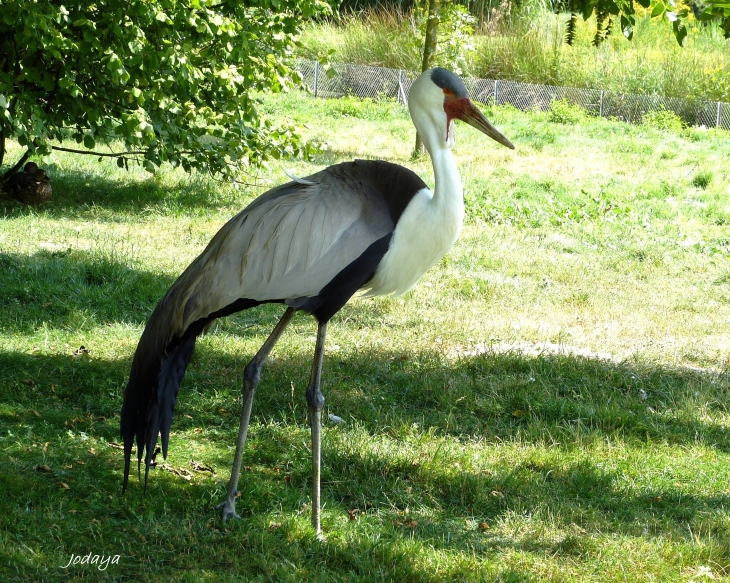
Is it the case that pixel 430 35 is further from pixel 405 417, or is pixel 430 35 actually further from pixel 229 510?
pixel 229 510

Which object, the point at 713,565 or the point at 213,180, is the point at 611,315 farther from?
the point at 213,180

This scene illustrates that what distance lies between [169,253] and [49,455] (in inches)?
148

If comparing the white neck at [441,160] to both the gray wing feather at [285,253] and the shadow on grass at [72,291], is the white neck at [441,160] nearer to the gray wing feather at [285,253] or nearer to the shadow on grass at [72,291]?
the gray wing feather at [285,253]

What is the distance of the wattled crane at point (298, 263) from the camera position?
388 centimetres

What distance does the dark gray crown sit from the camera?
165 inches

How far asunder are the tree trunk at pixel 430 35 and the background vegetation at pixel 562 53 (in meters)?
5.38

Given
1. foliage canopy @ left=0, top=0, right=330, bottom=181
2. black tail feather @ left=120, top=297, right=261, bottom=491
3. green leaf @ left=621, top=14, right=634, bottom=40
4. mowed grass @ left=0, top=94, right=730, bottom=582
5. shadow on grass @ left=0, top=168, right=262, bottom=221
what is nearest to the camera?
mowed grass @ left=0, top=94, right=730, bottom=582

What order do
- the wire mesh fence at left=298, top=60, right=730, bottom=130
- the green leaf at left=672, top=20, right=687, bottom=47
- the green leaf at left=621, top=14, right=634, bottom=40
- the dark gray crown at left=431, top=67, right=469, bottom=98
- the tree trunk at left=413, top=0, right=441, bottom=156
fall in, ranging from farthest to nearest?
the wire mesh fence at left=298, top=60, right=730, bottom=130
the tree trunk at left=413, top=0, right=441, bottom=156
the green leaf at left=621, top=14, right=634, bottom=40
the green leaf at left=672, top=20, right=687, bottom=47
the dark gray crown at left=431, top=67, right=469, bottom=98

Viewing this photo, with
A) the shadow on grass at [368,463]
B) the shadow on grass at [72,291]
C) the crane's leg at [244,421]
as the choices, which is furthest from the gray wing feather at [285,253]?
the shadow on grass at [72,291]

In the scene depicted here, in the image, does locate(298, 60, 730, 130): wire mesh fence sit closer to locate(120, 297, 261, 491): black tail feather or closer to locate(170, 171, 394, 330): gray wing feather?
locate(170, 171, 394, 330): gray wing feather

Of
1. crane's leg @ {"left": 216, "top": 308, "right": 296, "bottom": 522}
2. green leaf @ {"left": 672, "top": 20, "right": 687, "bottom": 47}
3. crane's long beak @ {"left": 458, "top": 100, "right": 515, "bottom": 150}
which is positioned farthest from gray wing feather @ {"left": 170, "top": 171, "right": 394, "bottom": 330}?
green leaf @ {"left": 672, "top": 20, "right": 687, "bottom": 47}

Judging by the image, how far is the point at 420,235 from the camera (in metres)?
4.00

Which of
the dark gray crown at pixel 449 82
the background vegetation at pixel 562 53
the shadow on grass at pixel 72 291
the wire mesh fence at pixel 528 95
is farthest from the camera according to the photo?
the background vegetation at pixel 562 53

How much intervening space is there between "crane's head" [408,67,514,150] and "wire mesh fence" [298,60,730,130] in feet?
43.7
